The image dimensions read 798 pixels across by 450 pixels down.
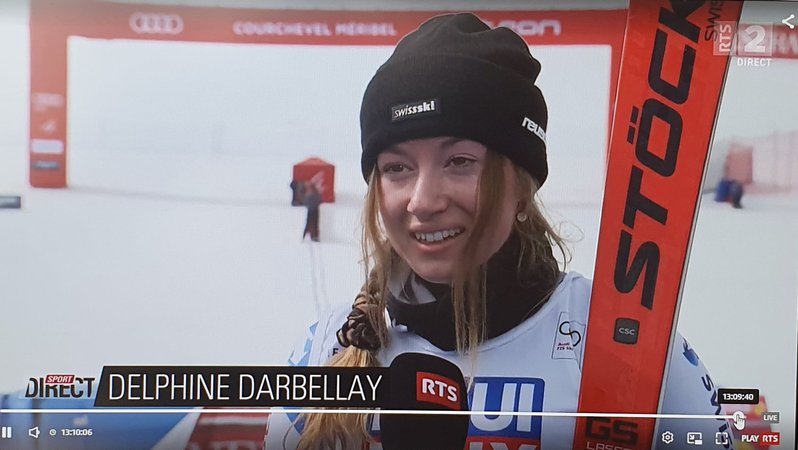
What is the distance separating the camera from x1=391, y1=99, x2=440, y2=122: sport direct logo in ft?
8.33

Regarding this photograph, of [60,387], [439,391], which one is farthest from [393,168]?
[60,387]

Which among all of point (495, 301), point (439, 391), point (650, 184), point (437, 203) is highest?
point (650, 184)

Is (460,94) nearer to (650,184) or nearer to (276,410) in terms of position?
(650,184)

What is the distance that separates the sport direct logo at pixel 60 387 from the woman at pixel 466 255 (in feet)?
1.93

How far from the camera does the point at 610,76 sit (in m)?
2.60

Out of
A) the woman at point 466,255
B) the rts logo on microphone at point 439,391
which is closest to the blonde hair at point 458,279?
the woman at point 466,255

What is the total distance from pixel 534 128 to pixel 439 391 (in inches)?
33.8

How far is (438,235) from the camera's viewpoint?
2.60m

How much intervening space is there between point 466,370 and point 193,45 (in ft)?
4.29

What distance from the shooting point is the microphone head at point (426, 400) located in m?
2.61

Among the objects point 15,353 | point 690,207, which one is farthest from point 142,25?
point 690,207

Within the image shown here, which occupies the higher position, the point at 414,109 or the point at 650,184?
the point at 414,109

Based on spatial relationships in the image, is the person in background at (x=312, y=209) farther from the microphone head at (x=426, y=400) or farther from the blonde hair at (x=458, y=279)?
the microphone head at (x=426, y=400)

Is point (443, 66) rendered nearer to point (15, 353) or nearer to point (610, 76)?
point (610, 76)
